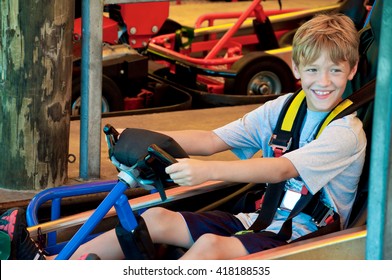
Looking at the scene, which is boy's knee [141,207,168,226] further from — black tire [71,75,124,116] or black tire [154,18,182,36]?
black tire [154,18,182,36]

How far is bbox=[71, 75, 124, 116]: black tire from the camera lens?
4.54 meters

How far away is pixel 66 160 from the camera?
3.38 m

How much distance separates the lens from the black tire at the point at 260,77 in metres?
5.14

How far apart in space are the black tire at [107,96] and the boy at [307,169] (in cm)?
211

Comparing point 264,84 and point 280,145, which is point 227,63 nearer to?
point 264,84

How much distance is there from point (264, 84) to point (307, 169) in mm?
2924

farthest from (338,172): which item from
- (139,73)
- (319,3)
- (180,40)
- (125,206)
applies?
(319,3)

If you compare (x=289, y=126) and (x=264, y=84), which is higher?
(x=289, y=126)

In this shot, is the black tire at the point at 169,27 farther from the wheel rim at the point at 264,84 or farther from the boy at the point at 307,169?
the boy at the point at 307,169

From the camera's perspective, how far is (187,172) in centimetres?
214

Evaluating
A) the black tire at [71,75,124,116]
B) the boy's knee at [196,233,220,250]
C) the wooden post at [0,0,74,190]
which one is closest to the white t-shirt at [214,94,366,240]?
the boy's knee at [196,233,220,250]

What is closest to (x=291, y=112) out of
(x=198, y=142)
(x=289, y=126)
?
(x=289, y=126)

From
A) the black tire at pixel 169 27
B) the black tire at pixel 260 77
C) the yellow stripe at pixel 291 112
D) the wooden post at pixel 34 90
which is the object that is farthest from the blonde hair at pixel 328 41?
the black tire at pixel 169 27

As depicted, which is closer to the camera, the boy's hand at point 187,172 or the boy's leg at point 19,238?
the boy's hand at point 187,172
